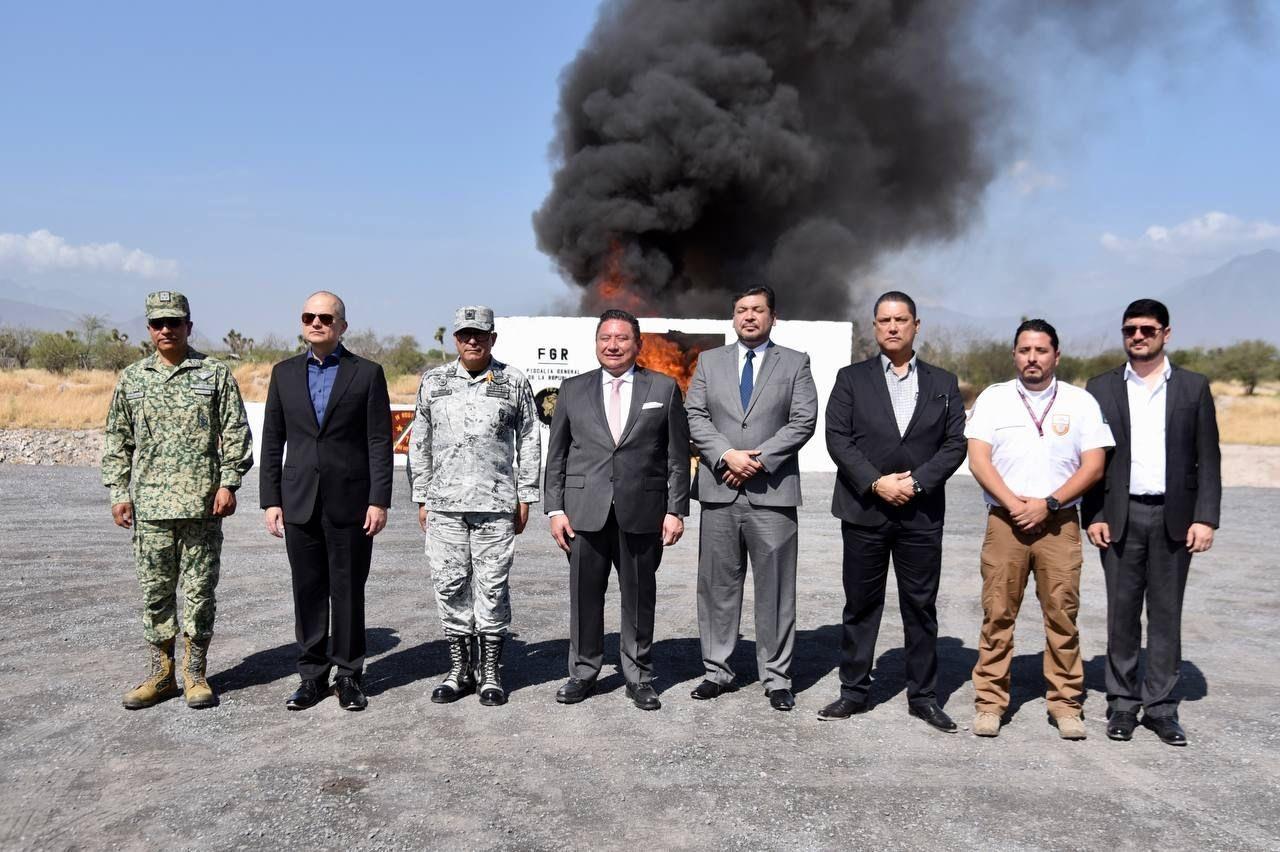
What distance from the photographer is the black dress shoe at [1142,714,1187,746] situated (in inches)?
156

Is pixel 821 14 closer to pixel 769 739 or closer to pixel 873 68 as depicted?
pixel 873 68

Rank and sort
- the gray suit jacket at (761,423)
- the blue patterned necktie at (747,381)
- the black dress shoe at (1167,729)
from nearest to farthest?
the black dress shoe at (1167,729) → the gray suit jacket at (761,423) → the blue patterned necktie at (747,381)

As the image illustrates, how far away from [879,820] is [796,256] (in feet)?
82.9

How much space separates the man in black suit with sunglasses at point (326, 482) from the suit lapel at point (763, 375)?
1.73 meters

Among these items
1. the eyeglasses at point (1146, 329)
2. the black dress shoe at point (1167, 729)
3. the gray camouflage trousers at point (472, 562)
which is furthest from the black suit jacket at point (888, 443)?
the gray camouflage trousers at point (472, 562)

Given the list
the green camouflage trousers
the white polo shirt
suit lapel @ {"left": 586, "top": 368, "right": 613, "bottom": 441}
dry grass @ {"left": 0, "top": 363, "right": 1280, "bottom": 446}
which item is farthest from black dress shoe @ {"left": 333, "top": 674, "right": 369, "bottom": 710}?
dry grass @ {"left": 0, "top": 363, "right": 1280, "bottom": 446}

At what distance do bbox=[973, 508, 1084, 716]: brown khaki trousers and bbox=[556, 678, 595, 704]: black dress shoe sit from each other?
5.78ft

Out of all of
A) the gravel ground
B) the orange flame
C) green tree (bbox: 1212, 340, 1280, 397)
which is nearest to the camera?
the gravel ground

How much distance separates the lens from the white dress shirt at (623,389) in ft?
15.0

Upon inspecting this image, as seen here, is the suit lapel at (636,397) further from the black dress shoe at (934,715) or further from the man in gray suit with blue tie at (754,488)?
the black dress shoe at (934,715)

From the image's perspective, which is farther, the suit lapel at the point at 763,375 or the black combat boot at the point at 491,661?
the suit lapel at the point at 763,375

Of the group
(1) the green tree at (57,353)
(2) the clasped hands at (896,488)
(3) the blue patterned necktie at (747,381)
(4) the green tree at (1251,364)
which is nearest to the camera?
(2) the clasped hands at (896,488)

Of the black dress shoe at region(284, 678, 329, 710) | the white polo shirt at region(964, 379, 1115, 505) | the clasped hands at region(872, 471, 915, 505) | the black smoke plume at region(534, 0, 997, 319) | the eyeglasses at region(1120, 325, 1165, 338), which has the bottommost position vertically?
the black dress shoe at region(284, 678, 329, 710)

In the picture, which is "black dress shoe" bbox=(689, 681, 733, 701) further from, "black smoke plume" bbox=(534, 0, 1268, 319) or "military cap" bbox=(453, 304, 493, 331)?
"black smoke plume" bbox=(534, 0, 1268, 319)
